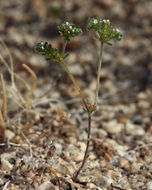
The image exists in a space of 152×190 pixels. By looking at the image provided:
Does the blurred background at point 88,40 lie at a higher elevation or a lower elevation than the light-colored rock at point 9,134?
higher

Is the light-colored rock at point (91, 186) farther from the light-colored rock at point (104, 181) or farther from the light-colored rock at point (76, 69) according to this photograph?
the light-colored rock at point (76, 69)

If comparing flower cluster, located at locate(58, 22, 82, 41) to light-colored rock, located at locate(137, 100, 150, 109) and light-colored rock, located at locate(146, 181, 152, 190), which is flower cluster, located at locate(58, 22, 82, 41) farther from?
light-colored rock, located at locate(137, 100, 150, 109)

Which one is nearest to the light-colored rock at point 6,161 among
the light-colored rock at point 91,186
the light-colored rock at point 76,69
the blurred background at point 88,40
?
the light-colored rock at point 91,186

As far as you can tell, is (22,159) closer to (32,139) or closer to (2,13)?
(32,139)

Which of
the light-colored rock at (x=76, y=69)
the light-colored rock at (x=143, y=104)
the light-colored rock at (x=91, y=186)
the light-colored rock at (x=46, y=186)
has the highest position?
the light-colored rock at (x=76, y=69)

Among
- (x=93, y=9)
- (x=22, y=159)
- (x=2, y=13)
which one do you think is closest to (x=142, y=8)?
(x=93, y=9)

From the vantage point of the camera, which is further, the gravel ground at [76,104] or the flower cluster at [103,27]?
the gravel ground at [76,104]

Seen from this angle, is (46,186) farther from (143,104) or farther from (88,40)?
(88,40)

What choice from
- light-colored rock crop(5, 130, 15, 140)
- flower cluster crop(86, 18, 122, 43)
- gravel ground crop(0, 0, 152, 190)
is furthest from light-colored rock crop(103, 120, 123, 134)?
flower cluster crop(86, 18, 122, 43)

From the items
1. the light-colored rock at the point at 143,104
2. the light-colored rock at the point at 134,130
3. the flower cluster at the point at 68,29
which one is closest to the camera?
the flower cluster at the point at 68,29
